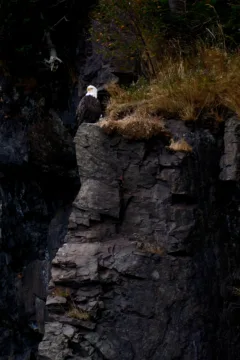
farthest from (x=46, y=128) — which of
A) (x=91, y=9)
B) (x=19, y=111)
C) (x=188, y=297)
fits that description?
(x=188, y=297)

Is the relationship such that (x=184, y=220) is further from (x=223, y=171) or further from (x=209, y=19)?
(x=209, y=19)

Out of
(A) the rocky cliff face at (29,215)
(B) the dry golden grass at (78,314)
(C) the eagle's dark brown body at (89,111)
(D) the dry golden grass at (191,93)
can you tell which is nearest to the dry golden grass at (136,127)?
(D) the dry golden grass at (191,93)

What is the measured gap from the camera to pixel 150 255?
17.8 ft

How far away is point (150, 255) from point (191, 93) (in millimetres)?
2440

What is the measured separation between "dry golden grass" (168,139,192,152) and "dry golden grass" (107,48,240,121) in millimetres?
459

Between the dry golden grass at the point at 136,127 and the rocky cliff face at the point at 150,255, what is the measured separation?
11cm

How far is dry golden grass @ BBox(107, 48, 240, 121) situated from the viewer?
6.07m

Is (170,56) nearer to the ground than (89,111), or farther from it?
farther from it

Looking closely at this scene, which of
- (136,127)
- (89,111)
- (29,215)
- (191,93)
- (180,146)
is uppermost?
(191,93)

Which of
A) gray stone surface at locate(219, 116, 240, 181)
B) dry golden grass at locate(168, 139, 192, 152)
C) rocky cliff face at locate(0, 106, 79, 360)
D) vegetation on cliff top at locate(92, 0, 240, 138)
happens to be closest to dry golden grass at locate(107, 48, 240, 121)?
vegetation on cliff top at locate(92, 0, 240, 138)

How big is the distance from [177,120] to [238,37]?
2576mm

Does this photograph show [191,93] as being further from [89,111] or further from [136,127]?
[89,111]

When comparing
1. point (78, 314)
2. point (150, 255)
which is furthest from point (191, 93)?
point (78, 314)

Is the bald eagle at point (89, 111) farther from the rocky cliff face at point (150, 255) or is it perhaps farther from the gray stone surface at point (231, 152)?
the gray stone surface at point (231, 152)
